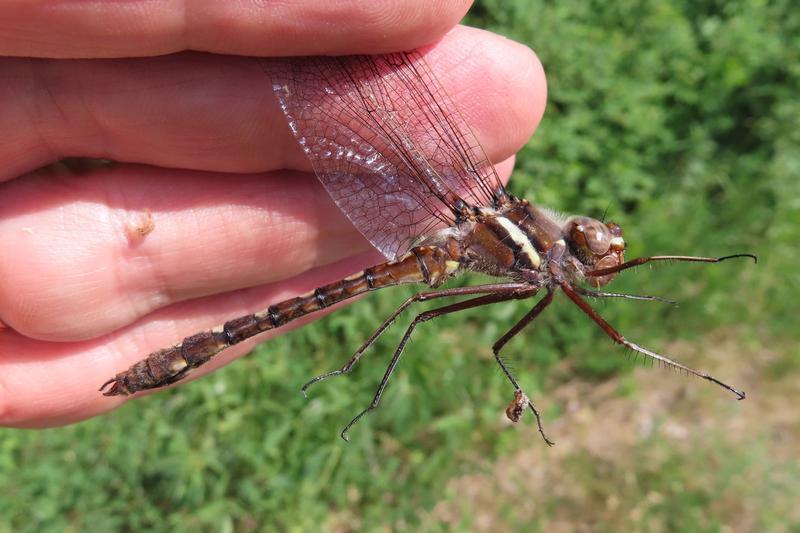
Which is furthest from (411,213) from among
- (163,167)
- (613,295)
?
(163,167)

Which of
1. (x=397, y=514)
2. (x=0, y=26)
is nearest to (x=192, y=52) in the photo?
(x=0, y=26)

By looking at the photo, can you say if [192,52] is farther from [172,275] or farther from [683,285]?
[683,285]

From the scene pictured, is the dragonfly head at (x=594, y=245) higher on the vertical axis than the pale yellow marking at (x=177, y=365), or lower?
lower

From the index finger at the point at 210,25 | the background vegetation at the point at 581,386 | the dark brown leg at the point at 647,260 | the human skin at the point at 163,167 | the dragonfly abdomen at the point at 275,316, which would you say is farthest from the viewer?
the background vegetation at the point at 581,386

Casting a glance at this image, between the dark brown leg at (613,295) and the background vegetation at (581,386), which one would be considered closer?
the dark brown leg at (613,295)

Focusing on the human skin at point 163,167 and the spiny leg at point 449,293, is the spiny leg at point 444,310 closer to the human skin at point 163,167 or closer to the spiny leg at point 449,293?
the spiny leg at point 449,293

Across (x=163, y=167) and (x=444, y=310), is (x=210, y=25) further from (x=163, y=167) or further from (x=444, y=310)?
(x=444, y=310)

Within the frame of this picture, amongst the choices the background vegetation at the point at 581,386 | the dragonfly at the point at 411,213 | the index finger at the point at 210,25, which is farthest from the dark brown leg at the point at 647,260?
the background vegetation at the point at 581,386

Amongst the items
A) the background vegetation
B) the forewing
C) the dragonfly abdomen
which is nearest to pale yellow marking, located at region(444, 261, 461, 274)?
the dragonfly abdomen
